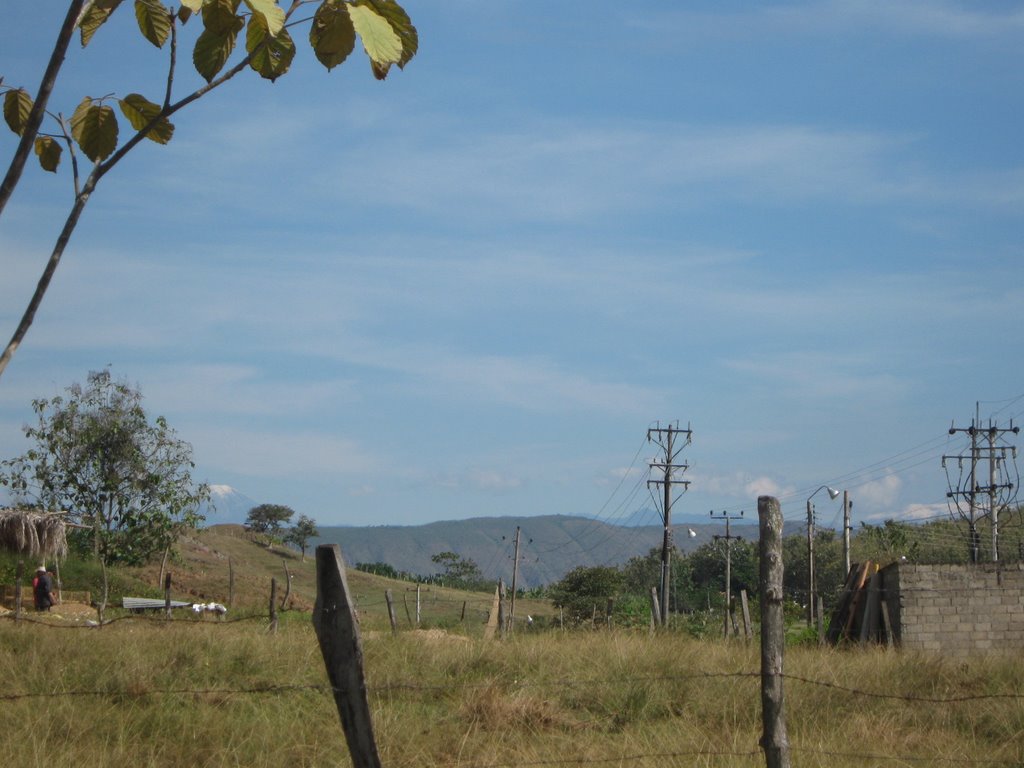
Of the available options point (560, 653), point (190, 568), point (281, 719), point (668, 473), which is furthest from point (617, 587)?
point (281, 719)

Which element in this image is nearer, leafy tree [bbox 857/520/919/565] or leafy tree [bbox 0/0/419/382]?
leafy tree [bbox 0/0/419/382]

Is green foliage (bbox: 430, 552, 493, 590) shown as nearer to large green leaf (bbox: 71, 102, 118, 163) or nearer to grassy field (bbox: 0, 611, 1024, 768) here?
grassy field (bbox: 0, 611, 1024, 768)

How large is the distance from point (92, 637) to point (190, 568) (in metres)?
45.7

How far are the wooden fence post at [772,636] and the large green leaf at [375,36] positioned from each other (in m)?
3.23

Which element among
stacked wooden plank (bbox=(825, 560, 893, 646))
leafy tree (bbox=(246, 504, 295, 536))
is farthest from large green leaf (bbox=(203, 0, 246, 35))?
leafy tree (bbox=(246, 504, 295, 536))

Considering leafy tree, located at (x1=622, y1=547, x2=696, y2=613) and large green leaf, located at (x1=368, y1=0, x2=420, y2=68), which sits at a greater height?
large green leaf, located at (x1=368, y1=0, x2=420, y2=68)

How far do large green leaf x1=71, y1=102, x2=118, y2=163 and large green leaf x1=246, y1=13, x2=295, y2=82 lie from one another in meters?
0.40

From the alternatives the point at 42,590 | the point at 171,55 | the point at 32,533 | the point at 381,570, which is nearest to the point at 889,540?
the point at 381,570

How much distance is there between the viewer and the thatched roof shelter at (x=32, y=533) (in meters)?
26.9

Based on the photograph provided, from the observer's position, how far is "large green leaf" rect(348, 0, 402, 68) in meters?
2.43

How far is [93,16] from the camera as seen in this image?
9.14ft

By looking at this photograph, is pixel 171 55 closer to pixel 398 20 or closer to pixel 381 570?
pixel 398 20

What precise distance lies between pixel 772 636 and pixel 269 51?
3503 mm

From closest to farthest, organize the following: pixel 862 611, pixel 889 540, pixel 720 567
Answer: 1. pixel 862 611
2. pixel 889 540
3. pixel 720 567
